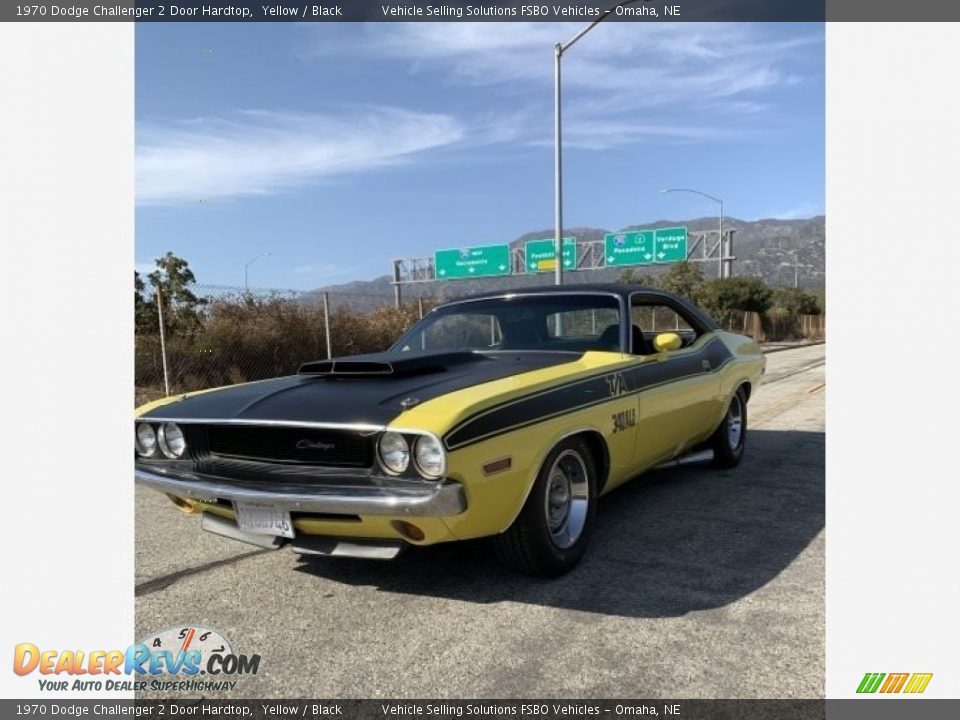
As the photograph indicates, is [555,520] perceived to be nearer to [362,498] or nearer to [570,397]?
[570,397]

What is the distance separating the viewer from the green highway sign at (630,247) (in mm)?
34281

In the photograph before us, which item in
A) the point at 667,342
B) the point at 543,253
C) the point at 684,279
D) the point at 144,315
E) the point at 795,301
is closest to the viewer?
the point at 667,342

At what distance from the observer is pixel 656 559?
12.3 ft

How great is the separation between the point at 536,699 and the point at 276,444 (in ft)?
5.17

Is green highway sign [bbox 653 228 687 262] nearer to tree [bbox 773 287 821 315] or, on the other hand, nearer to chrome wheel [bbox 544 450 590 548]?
tree [bbox 773 287 821 315]

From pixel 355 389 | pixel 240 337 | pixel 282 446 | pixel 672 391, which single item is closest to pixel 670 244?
pixel 240 337

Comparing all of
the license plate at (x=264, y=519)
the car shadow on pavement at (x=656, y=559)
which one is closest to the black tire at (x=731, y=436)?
the car shadow on pavement at (x=656, y=559)

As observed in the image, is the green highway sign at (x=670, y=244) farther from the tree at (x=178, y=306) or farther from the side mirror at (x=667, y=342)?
the side mirror at (x=667, y=342)

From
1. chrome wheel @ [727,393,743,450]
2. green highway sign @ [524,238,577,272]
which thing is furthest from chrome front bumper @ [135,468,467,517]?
green highway sign @ [524,238,577,272]

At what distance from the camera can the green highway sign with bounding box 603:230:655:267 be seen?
3428cm

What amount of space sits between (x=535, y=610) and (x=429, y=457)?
0.86 meters

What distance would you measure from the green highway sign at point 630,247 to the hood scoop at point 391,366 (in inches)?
1237

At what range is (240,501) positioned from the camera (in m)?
3.19

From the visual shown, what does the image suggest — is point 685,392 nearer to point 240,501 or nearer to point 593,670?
point 593,670
